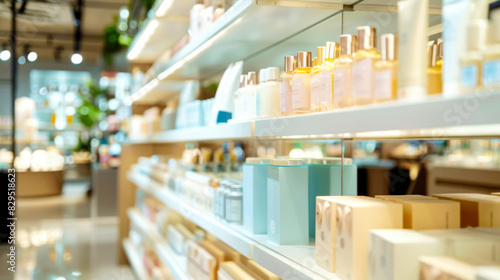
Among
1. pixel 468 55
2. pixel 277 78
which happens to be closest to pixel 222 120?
pixel 277 78

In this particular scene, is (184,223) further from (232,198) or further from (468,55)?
(468,55)

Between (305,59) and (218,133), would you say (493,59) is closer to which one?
(305,59)

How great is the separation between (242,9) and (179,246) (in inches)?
67.8

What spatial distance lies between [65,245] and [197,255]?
13.7 feet

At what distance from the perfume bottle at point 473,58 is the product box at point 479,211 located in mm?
495

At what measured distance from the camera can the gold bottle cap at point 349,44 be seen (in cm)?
111

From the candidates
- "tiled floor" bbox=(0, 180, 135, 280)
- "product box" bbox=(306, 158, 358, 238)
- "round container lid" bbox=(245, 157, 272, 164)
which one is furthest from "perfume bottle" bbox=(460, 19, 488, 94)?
"tiled floor" bbox=(0, 180, 135, 280)

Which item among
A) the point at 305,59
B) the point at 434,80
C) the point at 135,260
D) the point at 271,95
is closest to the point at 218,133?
the point at 271,95

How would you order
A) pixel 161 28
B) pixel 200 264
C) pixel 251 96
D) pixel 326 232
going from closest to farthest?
pixel 326 232 < pixel 251 96 < pixel 200 264 < pixel 161 28

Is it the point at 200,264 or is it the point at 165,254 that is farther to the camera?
the point at 165,254

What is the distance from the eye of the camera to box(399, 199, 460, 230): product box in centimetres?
105

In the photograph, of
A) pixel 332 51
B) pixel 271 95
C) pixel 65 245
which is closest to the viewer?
pixel 332 51

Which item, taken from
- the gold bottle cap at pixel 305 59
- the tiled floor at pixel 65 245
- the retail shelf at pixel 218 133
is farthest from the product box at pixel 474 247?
the tiled floor at pixel 65 245

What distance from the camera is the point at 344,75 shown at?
3.55 feet
